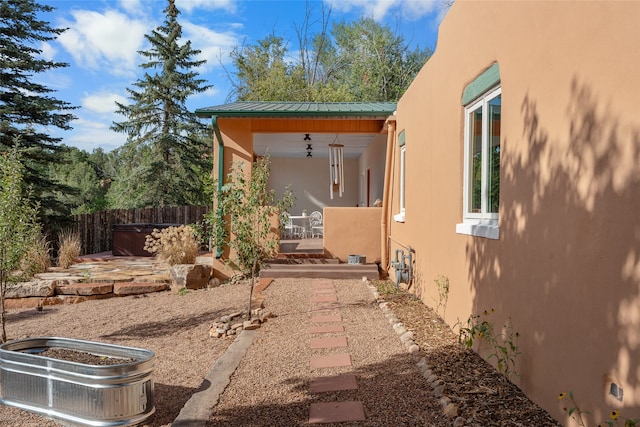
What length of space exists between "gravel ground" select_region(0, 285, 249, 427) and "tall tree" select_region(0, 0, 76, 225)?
8.92m

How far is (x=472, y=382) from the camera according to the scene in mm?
3645

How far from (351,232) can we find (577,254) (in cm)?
743

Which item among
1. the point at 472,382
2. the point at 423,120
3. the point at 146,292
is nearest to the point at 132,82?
the point at 146,292

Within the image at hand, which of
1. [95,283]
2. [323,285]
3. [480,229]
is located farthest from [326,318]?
[95,283]

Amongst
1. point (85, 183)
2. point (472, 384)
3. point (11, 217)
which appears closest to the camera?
point (472, 384)

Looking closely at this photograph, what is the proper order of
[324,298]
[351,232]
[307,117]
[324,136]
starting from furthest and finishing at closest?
[324,136], [351,232], [307,117], [324,298]

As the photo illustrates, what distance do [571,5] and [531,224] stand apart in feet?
4.44

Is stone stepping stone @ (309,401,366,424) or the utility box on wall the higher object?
the utility box on wall

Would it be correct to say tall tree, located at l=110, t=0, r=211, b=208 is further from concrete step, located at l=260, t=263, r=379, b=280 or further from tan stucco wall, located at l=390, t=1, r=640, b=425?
tan stucco wall, located at l=390, t=1, r=640, b=425

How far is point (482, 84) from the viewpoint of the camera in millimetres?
4301

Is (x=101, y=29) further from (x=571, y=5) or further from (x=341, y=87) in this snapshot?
(x=341, y=87)

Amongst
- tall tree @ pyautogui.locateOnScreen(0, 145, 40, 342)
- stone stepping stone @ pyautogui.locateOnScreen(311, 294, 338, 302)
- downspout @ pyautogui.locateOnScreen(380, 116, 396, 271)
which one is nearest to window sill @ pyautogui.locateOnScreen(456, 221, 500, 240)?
stone stepping stone @ pyautogui.locateOnScreen(311, 294, 338, 302)

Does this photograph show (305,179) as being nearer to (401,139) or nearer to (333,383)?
(401,139)

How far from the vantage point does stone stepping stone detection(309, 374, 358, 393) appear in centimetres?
372
